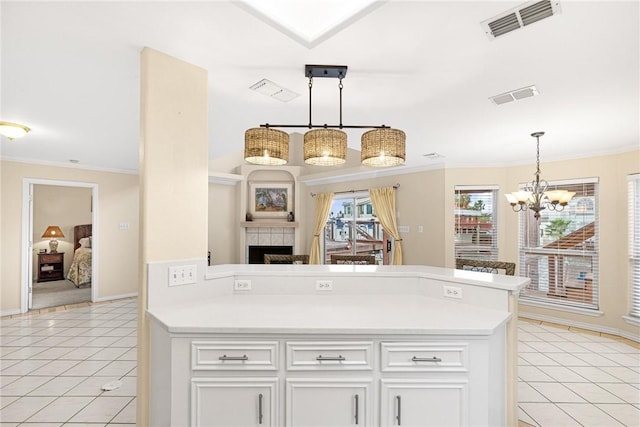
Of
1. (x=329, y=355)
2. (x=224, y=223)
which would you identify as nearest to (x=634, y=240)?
(x=329, y=355)

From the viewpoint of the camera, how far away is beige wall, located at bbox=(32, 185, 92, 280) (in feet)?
23.6

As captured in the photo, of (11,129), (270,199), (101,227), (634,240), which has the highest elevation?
(11,129)

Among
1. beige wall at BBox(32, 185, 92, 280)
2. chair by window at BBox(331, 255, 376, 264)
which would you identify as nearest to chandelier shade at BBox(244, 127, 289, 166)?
chair by window at BBox(331, 255, 376, 264)

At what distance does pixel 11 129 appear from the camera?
3229 mm

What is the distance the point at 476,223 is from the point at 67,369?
18.4 feet

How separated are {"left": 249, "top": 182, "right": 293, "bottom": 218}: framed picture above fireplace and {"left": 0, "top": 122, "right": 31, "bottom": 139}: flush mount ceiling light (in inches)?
160

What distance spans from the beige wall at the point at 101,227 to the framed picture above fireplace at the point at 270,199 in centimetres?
229

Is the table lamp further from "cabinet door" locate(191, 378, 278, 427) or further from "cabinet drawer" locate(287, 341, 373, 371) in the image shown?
"cabinet drawer" locate(287, 341, 373, 371)

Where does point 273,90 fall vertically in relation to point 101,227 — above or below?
above

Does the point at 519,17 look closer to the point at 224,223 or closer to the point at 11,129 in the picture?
the point at 11,129

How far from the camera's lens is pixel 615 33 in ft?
5.72

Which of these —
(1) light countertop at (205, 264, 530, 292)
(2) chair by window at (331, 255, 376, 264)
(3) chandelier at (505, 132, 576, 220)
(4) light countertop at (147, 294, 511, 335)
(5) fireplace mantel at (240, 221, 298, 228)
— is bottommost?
(4) light countertop at (147, 294, 511, 335)

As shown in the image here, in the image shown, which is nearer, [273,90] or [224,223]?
[273,90]

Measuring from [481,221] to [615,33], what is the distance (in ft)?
12.6
